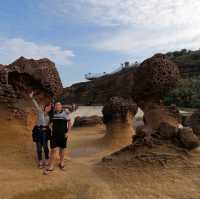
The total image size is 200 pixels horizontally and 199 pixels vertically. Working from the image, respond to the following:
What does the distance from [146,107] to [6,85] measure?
4.38 m

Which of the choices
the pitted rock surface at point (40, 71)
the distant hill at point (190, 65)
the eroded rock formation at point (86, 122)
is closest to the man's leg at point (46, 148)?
the pitted rock surface at point (40, 71)

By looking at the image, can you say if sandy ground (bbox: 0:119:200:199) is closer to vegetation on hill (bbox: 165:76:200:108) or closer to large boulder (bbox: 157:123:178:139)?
large boulder (bbox: 157:123:178:139)

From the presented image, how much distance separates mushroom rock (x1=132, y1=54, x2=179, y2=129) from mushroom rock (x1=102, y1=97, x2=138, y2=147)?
0.74m

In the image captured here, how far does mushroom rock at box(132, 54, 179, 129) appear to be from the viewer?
8.91 metres

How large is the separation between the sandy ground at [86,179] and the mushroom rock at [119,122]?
4.09 m

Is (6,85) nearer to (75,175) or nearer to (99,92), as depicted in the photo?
(75,175)

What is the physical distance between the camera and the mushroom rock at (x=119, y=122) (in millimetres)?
9766

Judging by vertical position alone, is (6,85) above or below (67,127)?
above

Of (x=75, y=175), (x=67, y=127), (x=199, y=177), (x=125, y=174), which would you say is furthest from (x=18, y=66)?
(x=199, y=177)

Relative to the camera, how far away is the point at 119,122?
999cm

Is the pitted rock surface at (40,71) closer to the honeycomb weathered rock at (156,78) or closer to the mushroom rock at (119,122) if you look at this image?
the honeycomb weathered rock at (156,78)

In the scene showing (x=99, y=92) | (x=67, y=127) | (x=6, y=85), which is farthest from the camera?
(x=99, y=92)

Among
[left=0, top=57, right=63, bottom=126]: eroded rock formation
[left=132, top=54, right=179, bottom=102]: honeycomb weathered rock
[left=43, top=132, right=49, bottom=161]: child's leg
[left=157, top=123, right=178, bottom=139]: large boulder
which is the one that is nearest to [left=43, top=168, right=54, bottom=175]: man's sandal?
[left=43, top=132, right=49, bottom=161]: child's leg

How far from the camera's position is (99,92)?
48125mm
